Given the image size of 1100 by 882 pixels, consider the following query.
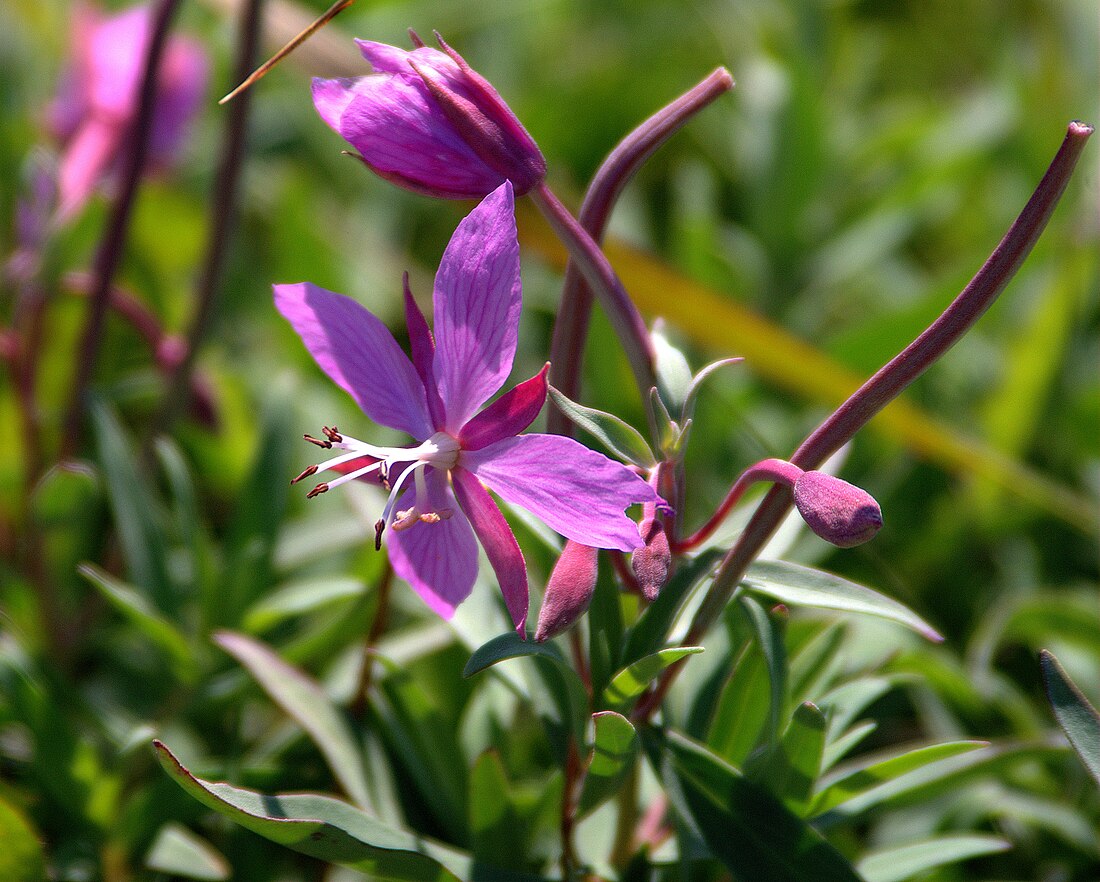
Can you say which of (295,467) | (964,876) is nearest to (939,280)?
(964,876)

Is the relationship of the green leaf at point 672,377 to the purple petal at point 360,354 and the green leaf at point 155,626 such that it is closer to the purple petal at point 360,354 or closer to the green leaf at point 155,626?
the purple petal at point 360,354

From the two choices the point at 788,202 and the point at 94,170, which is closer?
the point at 94,170

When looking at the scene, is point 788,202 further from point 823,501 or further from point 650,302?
point 823,501

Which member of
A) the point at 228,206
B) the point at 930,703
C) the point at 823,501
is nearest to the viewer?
the point at 823,501

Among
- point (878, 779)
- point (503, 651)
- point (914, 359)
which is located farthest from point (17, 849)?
point (914, 359)

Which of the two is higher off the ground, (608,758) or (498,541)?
(498,541)

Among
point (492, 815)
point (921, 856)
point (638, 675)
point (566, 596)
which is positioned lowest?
point (921, 856)

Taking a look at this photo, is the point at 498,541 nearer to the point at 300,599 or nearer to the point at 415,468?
the point at 415,468
